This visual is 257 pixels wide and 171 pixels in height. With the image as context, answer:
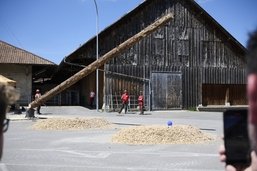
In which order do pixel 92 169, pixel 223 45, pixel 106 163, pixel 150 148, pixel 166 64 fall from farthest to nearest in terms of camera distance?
pixel 223 45 → pixel 166 64 → pixel 150 148 → pixel 106 163 → pixel 92 169

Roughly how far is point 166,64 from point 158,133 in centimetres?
2743

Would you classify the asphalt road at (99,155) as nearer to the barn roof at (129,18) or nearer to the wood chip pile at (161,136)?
the wood chip pile at (161,136)

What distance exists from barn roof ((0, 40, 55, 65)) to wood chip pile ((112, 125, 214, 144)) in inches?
1064

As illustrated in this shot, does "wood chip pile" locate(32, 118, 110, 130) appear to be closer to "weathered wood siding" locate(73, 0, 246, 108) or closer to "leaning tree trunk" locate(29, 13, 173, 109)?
"leaning tree trunk" locate(29, 13, 173, 109)

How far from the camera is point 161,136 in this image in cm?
1448

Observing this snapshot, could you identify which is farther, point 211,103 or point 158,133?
point 211,103

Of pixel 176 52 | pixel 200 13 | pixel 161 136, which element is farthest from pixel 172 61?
pixel 161 136

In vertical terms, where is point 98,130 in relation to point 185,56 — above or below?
below

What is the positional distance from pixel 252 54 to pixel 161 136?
1305 cm

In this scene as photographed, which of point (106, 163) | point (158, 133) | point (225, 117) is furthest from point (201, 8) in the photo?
point (225, 117)

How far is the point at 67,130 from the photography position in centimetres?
1934

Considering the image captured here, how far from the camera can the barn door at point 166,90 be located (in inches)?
1594

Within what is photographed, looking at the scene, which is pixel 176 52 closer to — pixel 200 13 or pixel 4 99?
pixel 200 13

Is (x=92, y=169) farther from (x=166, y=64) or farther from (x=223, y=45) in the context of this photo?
(x=223, y=45)
